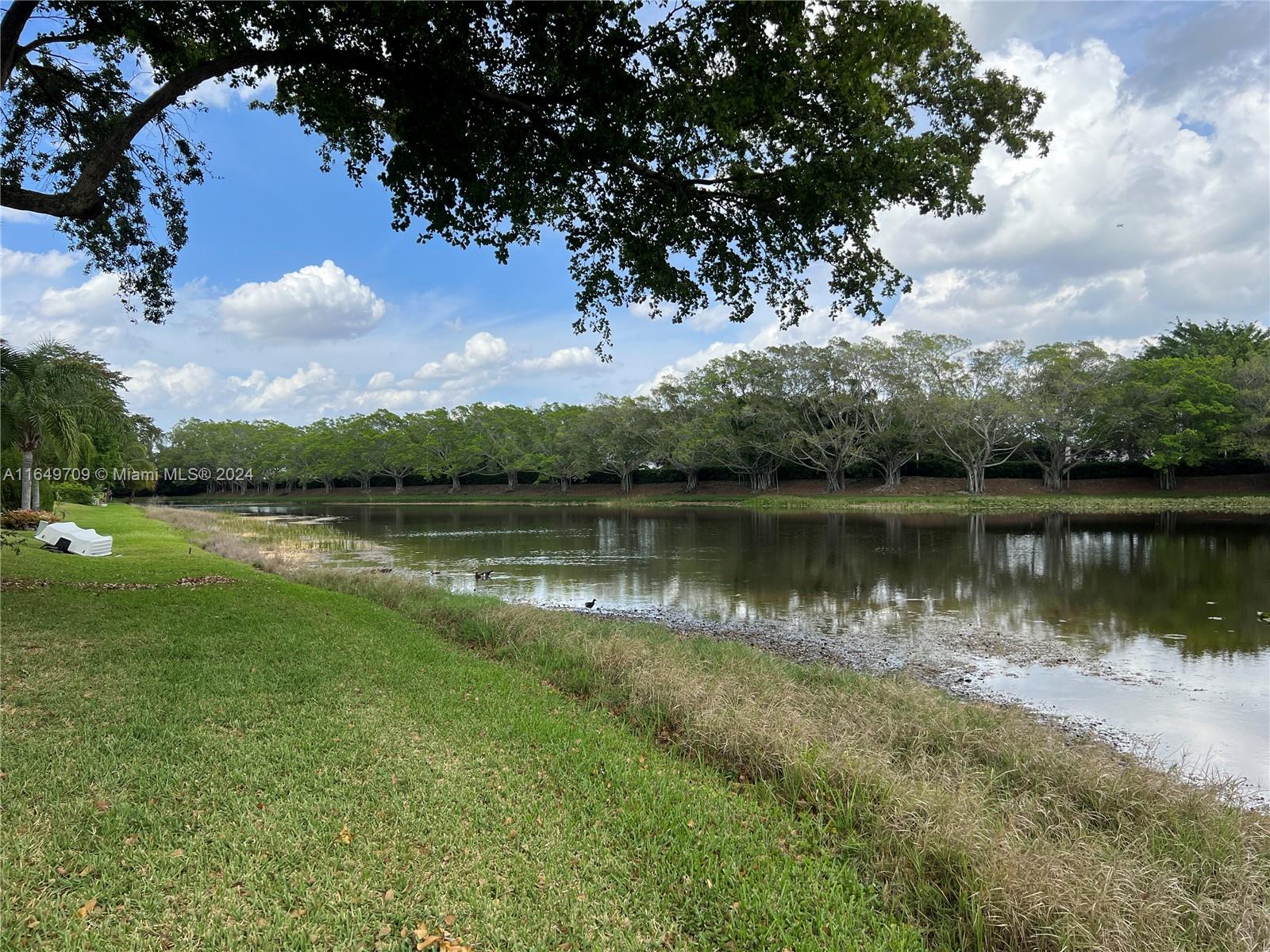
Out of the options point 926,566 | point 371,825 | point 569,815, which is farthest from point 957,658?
point 926,566

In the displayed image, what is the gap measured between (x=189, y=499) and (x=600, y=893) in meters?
90.7

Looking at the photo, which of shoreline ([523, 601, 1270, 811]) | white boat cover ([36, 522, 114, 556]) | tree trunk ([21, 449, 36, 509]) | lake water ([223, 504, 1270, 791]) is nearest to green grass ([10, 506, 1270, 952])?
shoreline ([523, 601, 1270, 811])

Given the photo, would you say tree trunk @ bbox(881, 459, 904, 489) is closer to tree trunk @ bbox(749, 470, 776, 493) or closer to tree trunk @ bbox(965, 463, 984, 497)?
tree trunk @ bbox(965, 463, 984, 497)

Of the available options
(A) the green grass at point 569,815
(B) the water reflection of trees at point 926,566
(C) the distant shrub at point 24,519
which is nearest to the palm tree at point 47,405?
(C) the distant shrub at point 24,519

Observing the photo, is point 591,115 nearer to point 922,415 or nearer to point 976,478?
point 922,415

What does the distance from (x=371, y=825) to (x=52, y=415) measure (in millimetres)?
21773

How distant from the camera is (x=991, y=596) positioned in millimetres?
14758

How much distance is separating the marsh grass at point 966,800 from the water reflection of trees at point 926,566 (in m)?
5.91

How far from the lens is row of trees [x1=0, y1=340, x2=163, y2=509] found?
11.8 meters

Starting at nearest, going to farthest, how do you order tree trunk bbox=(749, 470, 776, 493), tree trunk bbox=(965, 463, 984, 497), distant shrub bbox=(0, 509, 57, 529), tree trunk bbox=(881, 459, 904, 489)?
distant shrub bbox=(0, 509, 57, 529)
tree trunk bbox=(965, 463, 984, 497)
tree trunk bbox=(881, 459, 904, 489)
tree trunk bbox=(749, 470, 776, 493)

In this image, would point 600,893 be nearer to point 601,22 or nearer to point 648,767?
point 648,767

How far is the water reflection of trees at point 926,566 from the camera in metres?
12.9

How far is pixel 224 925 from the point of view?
3.04 meters

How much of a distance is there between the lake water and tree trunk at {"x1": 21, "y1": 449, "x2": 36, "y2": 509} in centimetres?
1144
